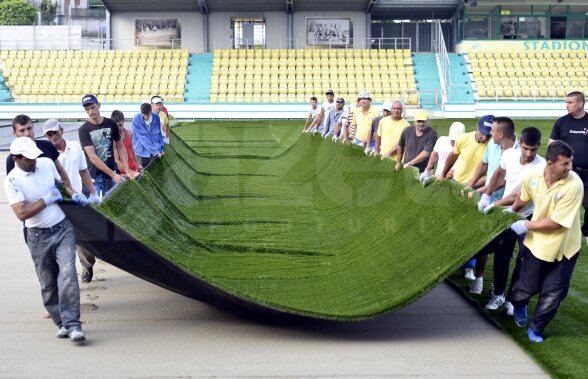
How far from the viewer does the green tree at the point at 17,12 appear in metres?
92.2

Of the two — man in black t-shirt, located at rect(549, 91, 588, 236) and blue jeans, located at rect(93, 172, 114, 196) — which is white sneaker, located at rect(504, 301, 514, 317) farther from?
blue jeans, located at rect(93, 172, 114, 196)

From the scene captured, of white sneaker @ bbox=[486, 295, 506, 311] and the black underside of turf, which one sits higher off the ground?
the black underside of turf

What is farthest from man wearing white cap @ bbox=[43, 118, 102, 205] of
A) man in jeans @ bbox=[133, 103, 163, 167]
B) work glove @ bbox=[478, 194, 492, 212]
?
man in jeans @ bbox=[133, 103, 163, 167]

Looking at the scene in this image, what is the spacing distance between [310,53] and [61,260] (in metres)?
44.6

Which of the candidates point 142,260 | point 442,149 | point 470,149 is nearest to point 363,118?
point 442,149

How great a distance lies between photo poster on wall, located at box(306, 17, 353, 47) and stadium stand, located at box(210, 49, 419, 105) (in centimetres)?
145

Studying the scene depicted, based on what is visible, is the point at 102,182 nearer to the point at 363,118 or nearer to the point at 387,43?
the point at 363,118

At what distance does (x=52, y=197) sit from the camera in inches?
323

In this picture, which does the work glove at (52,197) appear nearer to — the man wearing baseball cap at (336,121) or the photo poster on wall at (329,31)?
the man wearing baseball cap at (336,121)

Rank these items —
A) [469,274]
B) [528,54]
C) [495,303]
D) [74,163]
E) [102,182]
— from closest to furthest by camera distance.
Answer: [495,303], [74,163], [469,274], [102,182], [528,54]

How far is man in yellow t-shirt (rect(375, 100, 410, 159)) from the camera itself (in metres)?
15.1

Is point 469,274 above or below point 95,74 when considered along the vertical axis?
below

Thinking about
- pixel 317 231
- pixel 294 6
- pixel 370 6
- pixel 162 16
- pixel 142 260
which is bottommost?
pixel 317 231

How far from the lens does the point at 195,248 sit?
11.8m
